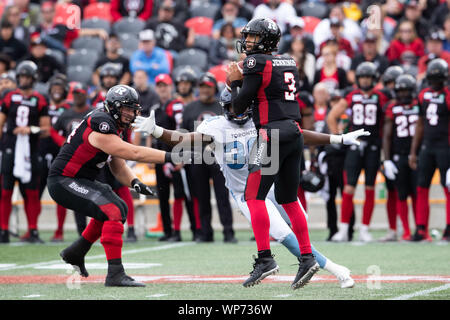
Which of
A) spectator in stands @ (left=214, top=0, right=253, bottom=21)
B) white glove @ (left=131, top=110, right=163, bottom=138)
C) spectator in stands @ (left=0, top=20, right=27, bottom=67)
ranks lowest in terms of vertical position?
white glove @ (left=131, top=110, right=163, bottom=138)

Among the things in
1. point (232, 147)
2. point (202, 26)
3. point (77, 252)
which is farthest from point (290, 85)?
point (202, 26)

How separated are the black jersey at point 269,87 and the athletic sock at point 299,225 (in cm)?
64

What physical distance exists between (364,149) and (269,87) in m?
4.78

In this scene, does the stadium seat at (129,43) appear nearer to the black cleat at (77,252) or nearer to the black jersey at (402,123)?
the black jersey at (402,123)

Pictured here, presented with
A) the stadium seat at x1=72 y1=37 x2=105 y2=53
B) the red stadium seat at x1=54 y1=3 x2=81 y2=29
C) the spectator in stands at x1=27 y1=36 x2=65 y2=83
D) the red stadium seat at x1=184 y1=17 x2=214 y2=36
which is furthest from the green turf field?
the red stadium seat at x1=54 y1=3 x2=81 y2=29

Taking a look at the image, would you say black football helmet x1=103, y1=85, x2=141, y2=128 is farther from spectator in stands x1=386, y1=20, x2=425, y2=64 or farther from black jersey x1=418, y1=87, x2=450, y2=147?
spectator in stands x1=386, y1=20, x2=425, y2=64

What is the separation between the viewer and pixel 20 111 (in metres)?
10.9

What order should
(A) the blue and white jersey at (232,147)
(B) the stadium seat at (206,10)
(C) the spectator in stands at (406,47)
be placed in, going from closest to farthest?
(A) the blue and white jersey at (232,147)
(C) the spectator in stands at (406,47)
(B) the stadium seat at (206,10)

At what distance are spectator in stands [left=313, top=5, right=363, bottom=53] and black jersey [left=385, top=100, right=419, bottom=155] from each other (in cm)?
371

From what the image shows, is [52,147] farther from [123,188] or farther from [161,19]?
[161,19]

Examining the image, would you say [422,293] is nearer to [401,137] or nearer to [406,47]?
[401,137]

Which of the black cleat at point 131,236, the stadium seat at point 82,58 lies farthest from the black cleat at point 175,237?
the stadium seat at point 82,58

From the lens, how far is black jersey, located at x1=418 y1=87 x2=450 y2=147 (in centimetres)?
1047

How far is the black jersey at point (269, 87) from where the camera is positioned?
20.2 ft
